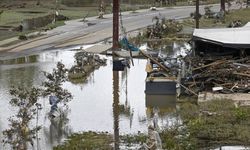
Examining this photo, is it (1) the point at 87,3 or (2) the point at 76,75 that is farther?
(1) the point at 87,3

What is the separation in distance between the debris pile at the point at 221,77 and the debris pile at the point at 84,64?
738cm

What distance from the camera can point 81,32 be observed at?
53094mm

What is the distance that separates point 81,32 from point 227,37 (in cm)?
2545

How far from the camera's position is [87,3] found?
272 feet

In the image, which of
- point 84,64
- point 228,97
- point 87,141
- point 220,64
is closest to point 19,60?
point 84,64

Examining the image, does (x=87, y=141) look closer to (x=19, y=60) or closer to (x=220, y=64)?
(x=220, y=64)

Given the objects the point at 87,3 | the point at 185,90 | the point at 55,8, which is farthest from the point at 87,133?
the point at 87,3

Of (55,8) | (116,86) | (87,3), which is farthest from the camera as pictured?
(87,3)

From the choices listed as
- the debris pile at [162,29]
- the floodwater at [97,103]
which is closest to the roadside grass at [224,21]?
the debris pile at [162,29]

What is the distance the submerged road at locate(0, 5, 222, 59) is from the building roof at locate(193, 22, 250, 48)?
15761mm

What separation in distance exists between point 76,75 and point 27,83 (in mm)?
3109

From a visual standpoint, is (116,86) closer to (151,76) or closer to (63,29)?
(151,76)

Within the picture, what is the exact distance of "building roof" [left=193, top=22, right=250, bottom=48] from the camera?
28094 millimetres

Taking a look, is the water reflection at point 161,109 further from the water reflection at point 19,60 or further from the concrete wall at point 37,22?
the concrete wall at point 37,22
